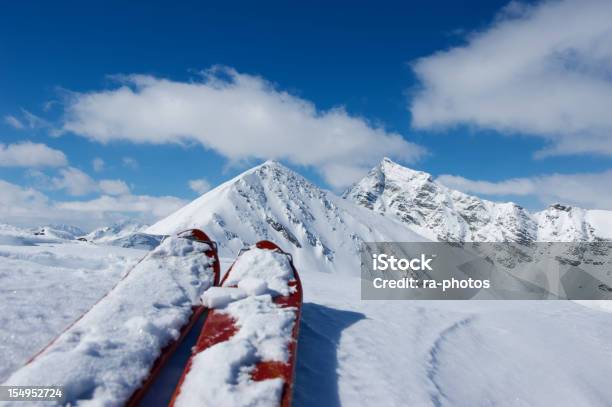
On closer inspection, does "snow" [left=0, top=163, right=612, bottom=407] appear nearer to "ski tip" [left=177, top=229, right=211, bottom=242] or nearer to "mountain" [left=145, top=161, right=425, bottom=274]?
"ski tip" [left=177, top=229, right=211, bottom=242]

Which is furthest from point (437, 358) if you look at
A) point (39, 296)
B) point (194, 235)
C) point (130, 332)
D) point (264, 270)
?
point (39, 296)

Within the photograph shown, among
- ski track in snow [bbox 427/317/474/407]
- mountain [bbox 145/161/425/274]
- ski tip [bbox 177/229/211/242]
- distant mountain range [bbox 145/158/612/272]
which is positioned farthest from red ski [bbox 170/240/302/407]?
mountain [bbox 145/161/425/274]

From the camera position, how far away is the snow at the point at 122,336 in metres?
3.44

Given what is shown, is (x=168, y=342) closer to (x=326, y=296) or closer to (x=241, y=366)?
(x=241, y=366)

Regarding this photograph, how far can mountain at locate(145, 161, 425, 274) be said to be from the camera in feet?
358

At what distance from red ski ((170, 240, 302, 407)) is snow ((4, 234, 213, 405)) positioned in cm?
43

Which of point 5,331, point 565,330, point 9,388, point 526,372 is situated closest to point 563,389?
point 526,372

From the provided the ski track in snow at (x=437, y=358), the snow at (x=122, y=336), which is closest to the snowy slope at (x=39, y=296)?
the snow at (x=122, y=336)

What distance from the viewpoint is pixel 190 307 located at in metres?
5.28

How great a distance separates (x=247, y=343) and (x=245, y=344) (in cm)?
4

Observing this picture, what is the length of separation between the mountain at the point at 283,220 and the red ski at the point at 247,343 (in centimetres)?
8991

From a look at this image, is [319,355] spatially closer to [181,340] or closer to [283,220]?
[181,340]

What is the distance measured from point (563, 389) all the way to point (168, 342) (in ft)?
18.3

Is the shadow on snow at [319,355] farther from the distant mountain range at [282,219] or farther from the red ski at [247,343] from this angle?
the distant mountain range at [282,219]
